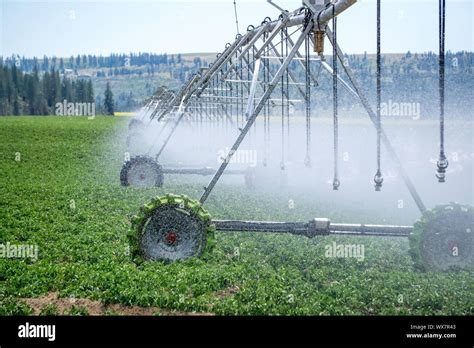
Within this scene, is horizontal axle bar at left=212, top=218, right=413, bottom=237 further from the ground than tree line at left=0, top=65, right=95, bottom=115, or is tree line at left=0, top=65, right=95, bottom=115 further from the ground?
tree line at left=0, top=65, right=95, bottom=115

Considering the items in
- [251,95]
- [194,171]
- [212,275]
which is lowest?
[212,275]

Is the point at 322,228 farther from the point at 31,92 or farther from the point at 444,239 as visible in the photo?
the point at 31,92

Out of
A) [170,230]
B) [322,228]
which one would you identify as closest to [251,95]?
[322,228]

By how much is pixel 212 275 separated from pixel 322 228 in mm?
2381

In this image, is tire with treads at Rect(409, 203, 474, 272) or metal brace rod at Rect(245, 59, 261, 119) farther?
Answer: metal brace rod at Rect(245, 59, 261, 119)

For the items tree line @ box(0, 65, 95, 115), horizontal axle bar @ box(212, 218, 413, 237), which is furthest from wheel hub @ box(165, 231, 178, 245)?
tree line @ box(0, 65, 95, 115)

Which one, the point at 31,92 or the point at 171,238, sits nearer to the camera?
the point at 171,238

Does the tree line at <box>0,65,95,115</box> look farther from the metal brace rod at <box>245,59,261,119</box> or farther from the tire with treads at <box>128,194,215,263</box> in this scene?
the tire with treads at <box>128,194,215,263</box>

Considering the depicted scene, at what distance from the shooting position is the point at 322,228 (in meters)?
11.6

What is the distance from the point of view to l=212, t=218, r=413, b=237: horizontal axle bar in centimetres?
1149

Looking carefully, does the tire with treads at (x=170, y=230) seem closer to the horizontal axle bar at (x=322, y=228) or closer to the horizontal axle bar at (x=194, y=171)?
the horizontal axle bar at (x=322, y=228)

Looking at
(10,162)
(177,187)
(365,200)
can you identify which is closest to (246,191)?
(177,187)

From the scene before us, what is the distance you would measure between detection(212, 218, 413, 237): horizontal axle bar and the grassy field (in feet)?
2.40

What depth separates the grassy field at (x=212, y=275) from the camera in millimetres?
9258
